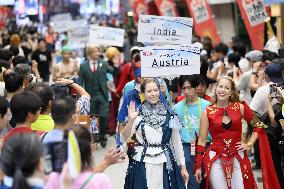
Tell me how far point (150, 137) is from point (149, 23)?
9.24 ft

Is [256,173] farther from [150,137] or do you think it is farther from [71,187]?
[71,187]

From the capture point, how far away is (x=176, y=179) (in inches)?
316

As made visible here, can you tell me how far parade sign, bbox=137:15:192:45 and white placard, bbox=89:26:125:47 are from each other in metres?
5.75

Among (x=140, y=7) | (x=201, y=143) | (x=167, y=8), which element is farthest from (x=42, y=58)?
(x=201, y=143)

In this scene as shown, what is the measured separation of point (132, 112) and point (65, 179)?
3172 mm

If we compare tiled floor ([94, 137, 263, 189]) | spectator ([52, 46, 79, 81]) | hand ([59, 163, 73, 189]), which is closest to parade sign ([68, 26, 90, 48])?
spectator ([52, 46, 79, 81])

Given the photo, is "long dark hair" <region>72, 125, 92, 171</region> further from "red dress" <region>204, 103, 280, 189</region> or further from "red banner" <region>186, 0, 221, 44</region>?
"red banner" <region>186, 0, 221, 44</region>

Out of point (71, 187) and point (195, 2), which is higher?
point (195, 2)

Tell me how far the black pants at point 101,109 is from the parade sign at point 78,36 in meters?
5.37

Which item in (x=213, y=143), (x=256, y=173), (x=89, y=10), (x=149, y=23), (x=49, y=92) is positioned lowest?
(x=256, y=173)

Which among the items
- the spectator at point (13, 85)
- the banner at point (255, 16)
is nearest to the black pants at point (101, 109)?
the banner at point (255, 16)

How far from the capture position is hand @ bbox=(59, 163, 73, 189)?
4.75 metres

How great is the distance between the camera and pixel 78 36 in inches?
773

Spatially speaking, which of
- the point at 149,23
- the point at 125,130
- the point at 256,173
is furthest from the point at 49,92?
the point at 256,173
